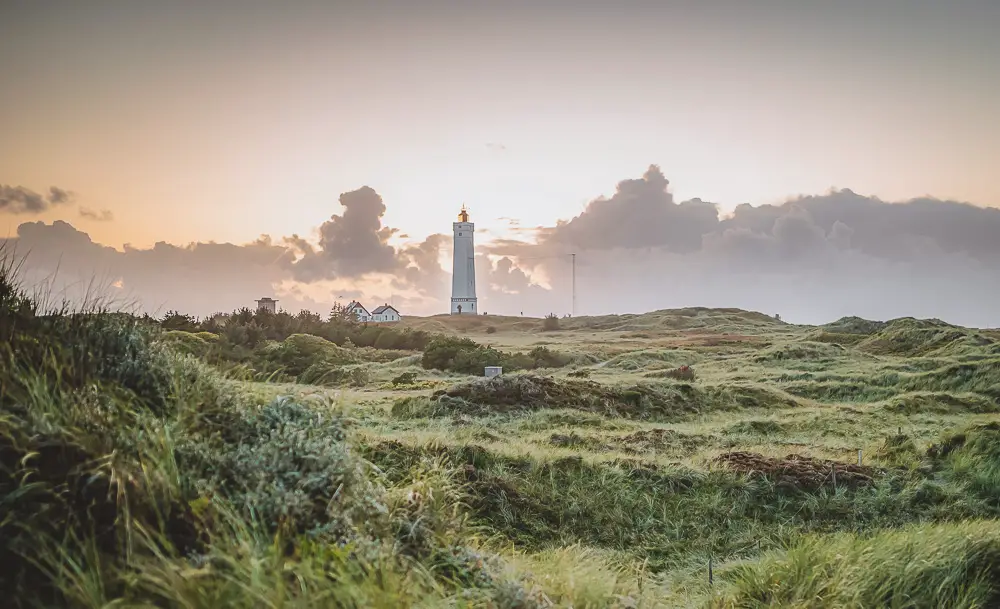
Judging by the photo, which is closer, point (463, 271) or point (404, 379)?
point (404, 379)

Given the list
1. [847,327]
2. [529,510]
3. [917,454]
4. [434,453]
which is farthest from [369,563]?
[847,327]

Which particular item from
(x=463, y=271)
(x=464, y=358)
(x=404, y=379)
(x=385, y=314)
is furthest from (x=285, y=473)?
(x=463, y=271)

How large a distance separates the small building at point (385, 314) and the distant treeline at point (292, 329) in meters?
33.1

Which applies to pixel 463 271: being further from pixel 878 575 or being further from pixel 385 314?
pixel 878 575

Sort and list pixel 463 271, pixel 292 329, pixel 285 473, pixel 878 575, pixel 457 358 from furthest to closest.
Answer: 1. pixel 463 271
2. pixel 292 329
3. pixel 457 358
4. pixel 878 575
5. pixel 285 473

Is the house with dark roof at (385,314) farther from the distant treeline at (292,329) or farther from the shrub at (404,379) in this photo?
the shrub at (404,379)

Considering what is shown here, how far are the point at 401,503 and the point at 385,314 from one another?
8154cm

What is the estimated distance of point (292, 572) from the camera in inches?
161

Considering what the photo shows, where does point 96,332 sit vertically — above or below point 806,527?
above

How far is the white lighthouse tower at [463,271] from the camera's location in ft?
302

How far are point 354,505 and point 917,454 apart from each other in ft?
47.0

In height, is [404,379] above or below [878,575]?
below

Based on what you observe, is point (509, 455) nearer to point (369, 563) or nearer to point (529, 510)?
point (529, 510)

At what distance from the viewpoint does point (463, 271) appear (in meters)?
94.3
